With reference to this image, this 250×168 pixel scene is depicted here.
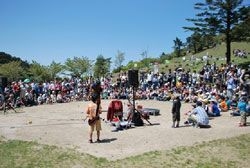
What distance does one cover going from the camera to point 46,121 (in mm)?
19672

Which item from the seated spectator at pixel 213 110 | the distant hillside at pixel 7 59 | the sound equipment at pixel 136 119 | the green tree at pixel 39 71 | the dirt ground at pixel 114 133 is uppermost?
the distant hillside at pixel 7 59

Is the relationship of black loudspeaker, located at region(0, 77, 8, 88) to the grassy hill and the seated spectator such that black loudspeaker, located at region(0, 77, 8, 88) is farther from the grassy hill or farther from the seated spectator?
the grassy hill

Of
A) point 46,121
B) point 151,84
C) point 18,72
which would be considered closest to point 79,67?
point 18,72

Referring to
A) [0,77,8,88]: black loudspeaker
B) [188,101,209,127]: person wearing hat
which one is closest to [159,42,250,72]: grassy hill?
[0,77,8,88]: black loudspeaker

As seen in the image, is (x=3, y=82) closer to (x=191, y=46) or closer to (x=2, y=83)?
(x=2, y=83)

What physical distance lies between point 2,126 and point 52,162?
755cm

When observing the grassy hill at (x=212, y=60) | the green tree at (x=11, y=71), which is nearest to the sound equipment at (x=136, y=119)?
the grassy hill at (x=212, y=60)

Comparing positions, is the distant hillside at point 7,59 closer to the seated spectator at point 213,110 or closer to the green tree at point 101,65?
the green tree at point 101,65

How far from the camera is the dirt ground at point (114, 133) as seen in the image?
1327cm

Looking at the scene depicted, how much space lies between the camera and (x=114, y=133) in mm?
15867

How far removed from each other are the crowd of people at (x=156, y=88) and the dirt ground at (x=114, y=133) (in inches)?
142

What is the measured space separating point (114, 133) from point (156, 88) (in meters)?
14.8

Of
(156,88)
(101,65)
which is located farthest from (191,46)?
(156,88)

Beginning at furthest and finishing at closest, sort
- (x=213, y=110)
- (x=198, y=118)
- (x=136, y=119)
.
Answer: (x=213, y=110) < (x=136, y=119) < (x=198, y=118)
